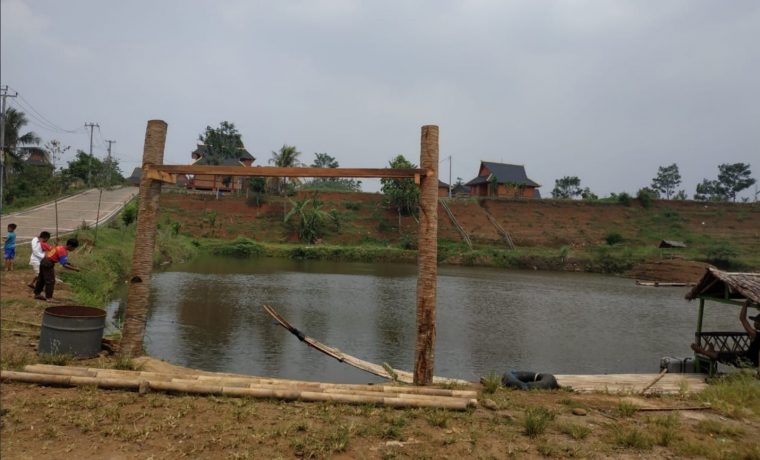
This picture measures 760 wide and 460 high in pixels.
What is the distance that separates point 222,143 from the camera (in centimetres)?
5169

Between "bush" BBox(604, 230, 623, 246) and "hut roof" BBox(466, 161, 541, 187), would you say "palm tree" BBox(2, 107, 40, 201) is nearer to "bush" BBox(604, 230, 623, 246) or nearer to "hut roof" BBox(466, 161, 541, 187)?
"hut roof" BBox(466, 161, 541, 187)

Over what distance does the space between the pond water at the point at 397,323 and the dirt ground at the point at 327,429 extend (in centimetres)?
466

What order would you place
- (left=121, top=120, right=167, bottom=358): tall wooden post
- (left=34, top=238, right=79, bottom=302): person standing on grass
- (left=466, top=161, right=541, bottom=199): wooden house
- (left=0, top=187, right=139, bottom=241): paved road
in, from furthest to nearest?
(left=466, top=161, right=541, bottom=199): wooden house → (left=0, top=187, right=139, bottom=241): paved road → (left=34, top=238, right=79, bottom=302): person standing on grass → (left=121, top=120, right=167, bottom=358): tall wooden post

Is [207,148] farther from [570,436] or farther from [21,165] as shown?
[570,436]

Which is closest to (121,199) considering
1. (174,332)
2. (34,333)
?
(174,332)

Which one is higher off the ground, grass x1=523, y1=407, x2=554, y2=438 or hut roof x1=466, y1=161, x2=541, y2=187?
hut roof x1=466, y1=161, x2=541, y2=187

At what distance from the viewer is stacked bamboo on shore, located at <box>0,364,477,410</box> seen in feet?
16.6

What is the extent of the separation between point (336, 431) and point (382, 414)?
70 centimetres

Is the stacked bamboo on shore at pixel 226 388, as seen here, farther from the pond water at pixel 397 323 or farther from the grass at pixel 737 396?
the pond water at pixel 397 323

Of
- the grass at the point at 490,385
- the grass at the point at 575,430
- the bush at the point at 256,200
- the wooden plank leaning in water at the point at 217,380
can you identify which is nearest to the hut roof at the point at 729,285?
the grass at the point at 490,385

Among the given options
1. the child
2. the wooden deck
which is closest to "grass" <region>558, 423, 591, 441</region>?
the wooden deck

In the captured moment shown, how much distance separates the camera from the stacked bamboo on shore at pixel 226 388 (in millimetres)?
5059

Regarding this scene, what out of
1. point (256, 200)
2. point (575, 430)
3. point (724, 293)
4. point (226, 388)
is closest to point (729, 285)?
point (724, 293)

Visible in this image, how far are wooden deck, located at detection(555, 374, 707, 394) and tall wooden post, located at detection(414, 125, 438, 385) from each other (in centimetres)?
283
